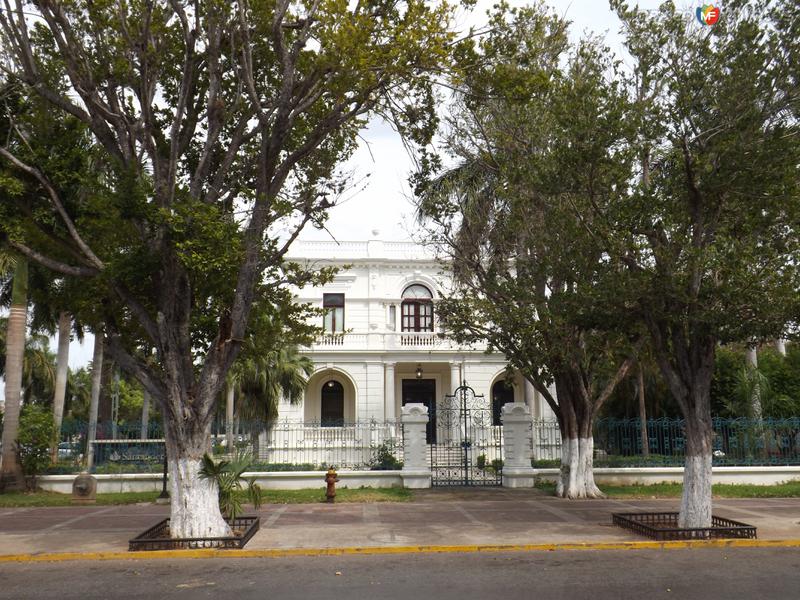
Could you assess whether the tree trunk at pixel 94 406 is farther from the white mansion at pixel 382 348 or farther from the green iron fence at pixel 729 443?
the green iron fence at pixel 729 443

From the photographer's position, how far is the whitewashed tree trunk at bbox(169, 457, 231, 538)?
10539mm

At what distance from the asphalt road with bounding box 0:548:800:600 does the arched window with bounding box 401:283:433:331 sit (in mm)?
21695

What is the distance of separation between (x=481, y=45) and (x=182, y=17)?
4705mm

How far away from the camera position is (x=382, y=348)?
30.1 m

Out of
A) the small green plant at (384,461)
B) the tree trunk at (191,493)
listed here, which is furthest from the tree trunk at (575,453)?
the tree trunk at (191,493)

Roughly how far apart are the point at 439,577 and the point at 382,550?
1977 millimetres

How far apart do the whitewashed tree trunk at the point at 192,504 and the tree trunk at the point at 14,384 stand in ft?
31.8

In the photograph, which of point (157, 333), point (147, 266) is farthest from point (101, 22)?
point (157, 333)

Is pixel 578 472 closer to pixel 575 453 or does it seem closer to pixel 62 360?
pixel 575 453

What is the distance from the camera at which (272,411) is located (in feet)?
80.1

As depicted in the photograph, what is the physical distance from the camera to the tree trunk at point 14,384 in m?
17.9

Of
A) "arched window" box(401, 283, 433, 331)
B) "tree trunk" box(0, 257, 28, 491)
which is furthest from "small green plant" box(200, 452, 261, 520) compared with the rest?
"arched window" box(401, 283, 433, 331)

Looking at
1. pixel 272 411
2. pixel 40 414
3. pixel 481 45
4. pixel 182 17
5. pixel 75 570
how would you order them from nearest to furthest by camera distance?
pixel 75 570, pixel 182 17, pixel 481 45, pixel 40 414, pixel 272 411

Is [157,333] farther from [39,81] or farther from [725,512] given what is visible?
[725,512]
